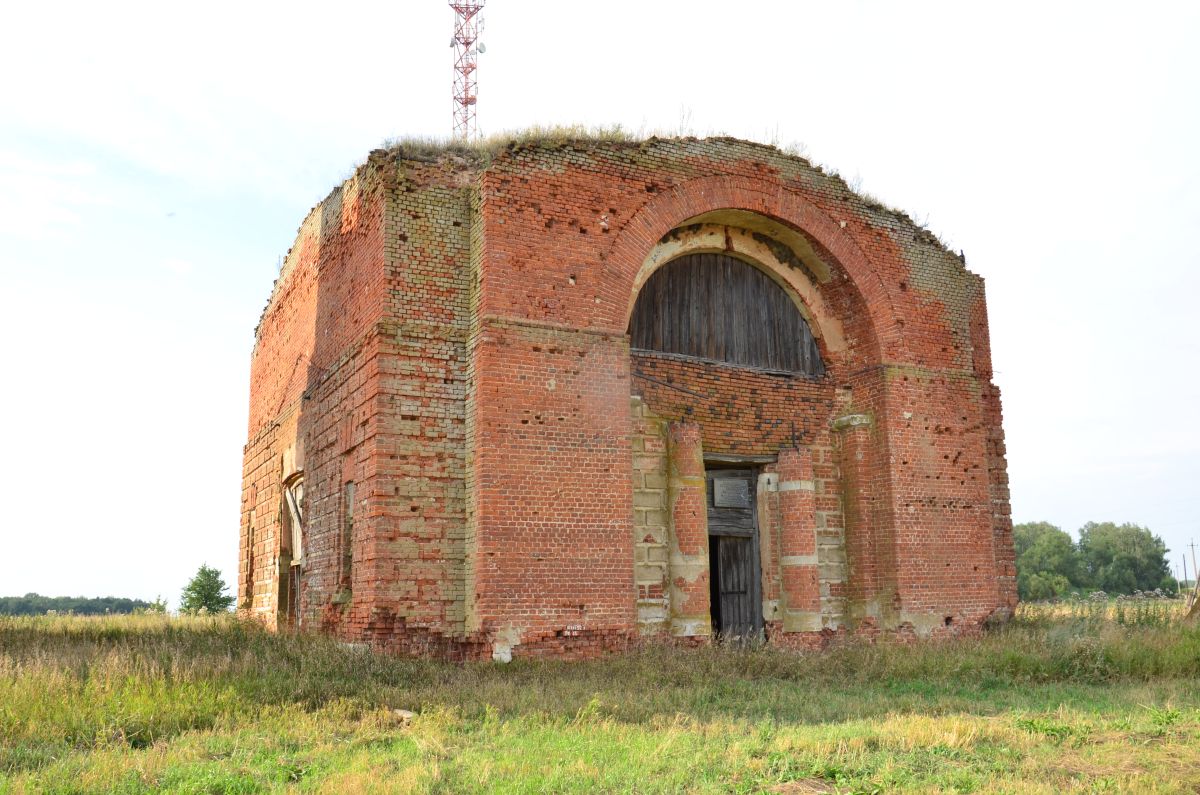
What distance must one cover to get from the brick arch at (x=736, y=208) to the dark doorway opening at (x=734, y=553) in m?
2.78

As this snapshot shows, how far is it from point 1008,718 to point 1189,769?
66.1 inches

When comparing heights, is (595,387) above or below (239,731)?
above

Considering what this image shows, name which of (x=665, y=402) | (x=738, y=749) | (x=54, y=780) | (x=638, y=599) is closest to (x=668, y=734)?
(x=738, y=749)

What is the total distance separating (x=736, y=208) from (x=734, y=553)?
463 centimetres

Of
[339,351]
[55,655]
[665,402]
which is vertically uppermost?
[339,351]

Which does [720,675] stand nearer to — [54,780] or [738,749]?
[738,749]

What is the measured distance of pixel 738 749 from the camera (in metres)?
6.43

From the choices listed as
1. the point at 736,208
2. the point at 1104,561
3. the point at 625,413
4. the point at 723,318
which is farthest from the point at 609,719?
the point at 1104,561

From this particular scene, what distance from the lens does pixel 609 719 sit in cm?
741

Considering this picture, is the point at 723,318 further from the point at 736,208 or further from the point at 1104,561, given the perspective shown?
the point at 1104,561

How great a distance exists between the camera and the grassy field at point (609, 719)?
229 inches

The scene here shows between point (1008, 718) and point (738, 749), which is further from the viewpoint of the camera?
point (1008, 718)

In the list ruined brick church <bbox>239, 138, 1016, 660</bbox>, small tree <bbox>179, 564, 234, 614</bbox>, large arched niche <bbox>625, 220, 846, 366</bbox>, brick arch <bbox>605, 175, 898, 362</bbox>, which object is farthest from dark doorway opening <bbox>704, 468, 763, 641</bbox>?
small tree <bbox>179, 564, 234, 614</bbox>

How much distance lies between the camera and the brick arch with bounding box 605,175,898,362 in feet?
39.4
